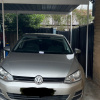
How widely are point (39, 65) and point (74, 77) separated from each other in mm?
706

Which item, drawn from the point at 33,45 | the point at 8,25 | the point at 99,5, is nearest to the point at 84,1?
the point at 99,5

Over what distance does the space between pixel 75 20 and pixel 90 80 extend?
15.6m

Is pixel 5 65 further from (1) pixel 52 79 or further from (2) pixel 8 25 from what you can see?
(2) pixel 8 25

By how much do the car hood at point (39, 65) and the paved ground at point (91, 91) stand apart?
1150 millimetres

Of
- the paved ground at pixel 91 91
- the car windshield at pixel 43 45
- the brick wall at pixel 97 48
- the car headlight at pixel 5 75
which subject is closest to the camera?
the car headlight at pixel 5 75

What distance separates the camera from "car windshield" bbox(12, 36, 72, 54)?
15.4ft

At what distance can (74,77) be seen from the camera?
11.3ft

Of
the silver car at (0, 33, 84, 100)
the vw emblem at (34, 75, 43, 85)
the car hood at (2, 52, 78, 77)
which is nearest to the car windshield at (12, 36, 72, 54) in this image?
the car hood at (2, 52, 78, 77)

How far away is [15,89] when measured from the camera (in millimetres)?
3174

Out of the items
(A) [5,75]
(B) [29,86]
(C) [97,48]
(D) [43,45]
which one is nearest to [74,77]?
(B) [29,86]

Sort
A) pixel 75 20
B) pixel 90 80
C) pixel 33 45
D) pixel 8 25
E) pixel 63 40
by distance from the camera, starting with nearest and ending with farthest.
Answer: pixel 33 45 < pixel 63 40 < pixel 90 80 < pixel 8 25 < pixel 75 20

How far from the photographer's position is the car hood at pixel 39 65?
3340 mm

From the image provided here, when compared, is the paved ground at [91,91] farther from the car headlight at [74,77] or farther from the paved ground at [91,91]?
the car headlight at [74,77]

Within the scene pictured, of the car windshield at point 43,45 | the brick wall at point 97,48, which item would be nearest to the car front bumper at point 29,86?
the car windshield at point 43,45
